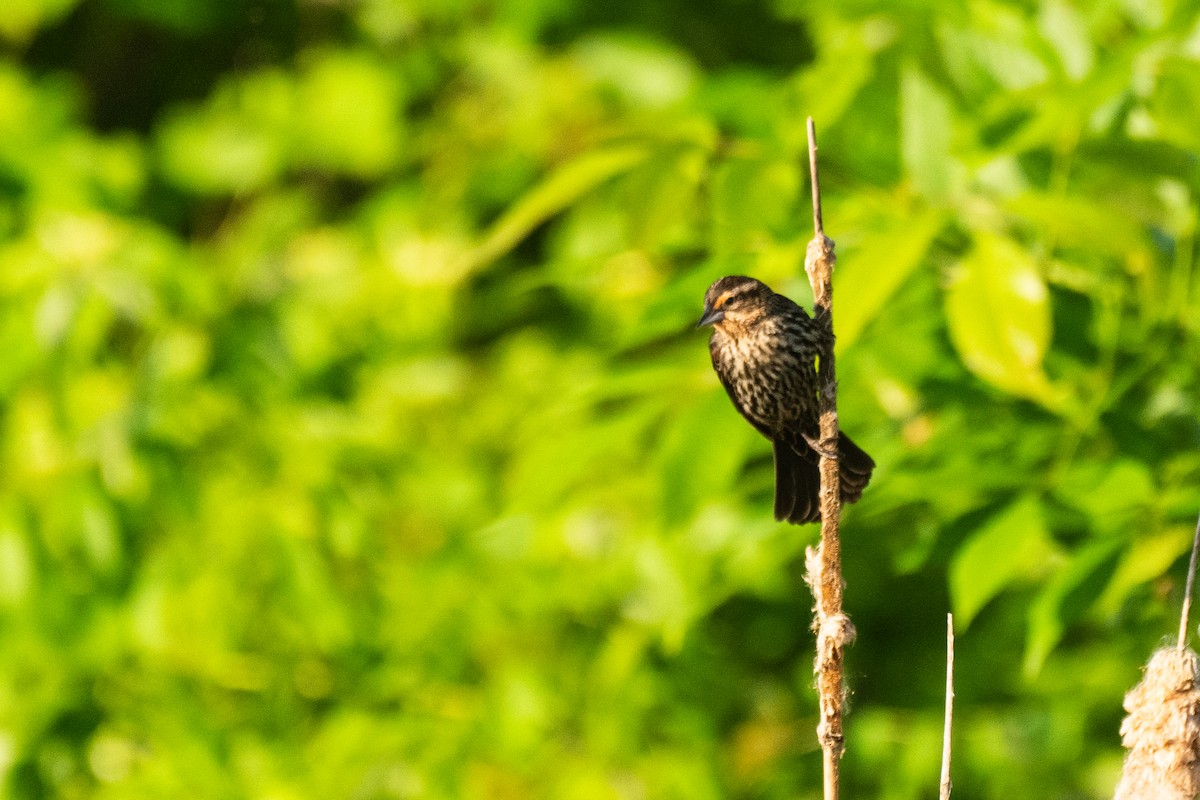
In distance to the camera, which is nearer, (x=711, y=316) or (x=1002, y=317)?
(x=711, y=316)

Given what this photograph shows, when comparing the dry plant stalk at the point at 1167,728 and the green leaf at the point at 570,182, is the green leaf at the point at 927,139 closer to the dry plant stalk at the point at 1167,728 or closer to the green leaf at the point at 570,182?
the green leaf at the point at 570,182

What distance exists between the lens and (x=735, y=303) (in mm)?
1729

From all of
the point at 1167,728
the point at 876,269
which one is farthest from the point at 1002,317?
the point at 1167,728

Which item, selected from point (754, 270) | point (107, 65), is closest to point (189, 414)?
point (754, 270)

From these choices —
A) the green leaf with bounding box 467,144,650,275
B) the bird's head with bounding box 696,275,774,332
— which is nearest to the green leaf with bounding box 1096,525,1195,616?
the bird's head with bounding box 696,275,774,332

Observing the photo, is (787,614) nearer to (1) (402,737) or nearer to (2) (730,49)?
(1) (402,737)

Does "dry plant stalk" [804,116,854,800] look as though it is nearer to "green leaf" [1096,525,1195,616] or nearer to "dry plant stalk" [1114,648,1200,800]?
"dry plant stalk" [1114,648,1200,800]

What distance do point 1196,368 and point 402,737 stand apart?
2.37 metres

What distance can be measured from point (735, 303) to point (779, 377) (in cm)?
11

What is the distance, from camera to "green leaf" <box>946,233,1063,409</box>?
6.31ft

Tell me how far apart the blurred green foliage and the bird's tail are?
212 millimetres

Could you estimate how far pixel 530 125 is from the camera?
541cm

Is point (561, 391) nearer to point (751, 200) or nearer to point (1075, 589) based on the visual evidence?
point (751, 200)

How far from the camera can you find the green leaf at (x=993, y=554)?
82.8 inches
